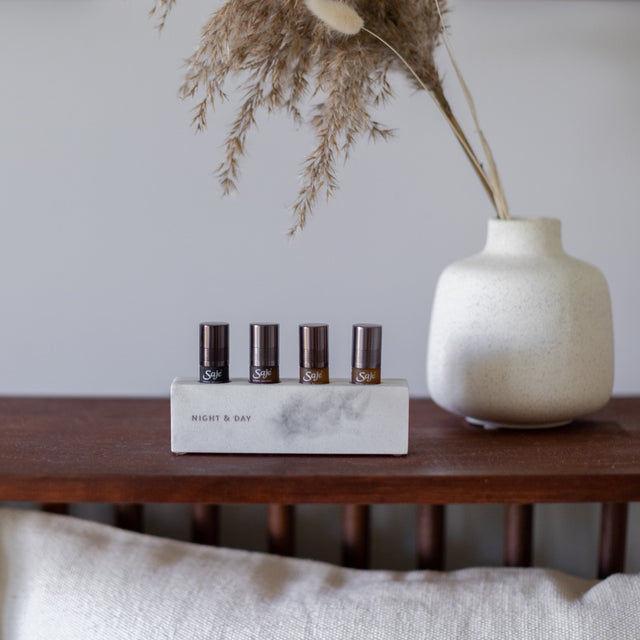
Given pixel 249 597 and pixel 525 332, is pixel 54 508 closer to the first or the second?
pixel 249 597

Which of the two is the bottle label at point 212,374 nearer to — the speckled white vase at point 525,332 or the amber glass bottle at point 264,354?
the amber glass bottle at point 264,354

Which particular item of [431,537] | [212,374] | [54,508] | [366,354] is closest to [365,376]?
[366,354]

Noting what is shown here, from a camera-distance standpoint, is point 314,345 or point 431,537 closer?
point 314,345

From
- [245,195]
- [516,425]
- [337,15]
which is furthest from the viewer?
[245,195]

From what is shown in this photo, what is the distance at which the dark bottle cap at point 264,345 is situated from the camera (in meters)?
0.56

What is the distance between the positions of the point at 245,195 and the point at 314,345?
0.26 meters

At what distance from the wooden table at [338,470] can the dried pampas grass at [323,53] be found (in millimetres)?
205

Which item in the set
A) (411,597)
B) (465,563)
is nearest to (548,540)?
(465,563)

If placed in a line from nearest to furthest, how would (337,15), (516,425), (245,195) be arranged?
(337,15)
(516,425)
(245,195)

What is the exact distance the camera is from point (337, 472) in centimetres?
53

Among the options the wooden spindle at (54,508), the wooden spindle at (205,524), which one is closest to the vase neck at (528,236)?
the wooden spindle at (205,524)

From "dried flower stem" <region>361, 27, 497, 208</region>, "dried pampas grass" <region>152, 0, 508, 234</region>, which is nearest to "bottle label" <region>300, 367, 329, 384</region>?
"dried pampas grass" <region>152, 0, 508, 234</region>

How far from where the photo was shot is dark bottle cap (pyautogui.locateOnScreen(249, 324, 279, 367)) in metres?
0.56

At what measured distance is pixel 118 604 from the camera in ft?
1.82
